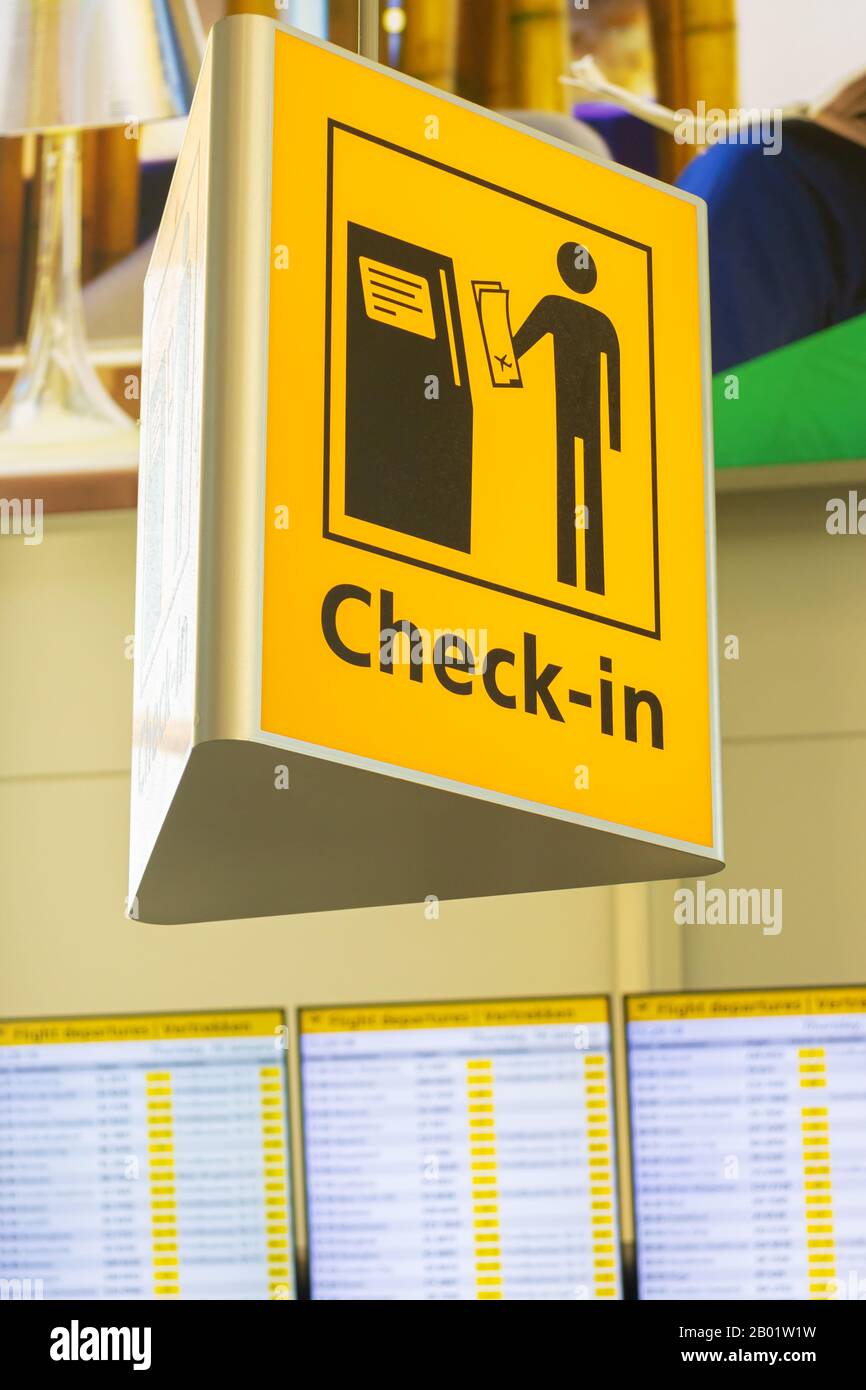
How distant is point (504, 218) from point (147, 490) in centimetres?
48

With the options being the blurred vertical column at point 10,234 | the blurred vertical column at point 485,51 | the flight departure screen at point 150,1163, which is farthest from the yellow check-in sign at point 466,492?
the blurred vertical column at point 10,234

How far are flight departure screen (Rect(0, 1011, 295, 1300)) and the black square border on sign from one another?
7.92 feet

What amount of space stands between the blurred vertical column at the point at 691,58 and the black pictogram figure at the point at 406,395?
2.68 meters

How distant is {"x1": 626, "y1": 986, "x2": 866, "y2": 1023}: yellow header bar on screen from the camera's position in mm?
3336

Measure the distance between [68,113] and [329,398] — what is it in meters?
3.10

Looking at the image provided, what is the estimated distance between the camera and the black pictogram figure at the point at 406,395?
3.59 ft

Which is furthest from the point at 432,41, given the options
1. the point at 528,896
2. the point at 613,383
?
the point at 613,383

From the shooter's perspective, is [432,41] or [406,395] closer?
[406,395]

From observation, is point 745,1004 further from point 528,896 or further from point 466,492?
point 466,492

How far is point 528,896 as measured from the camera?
142 inches

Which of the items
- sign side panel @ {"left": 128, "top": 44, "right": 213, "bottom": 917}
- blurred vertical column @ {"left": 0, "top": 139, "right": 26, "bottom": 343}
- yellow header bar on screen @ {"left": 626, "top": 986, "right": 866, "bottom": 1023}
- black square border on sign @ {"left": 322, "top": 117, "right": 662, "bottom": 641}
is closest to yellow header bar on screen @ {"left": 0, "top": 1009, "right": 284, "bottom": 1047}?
yellow header bar on screen @ {"left": 626, "top": 986, "right": 866, "bottom": 1023}

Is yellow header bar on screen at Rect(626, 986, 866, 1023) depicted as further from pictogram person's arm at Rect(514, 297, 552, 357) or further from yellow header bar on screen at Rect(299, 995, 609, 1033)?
pictogram person's arm at Rect(514, 297, 552, 357)

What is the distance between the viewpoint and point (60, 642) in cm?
387
